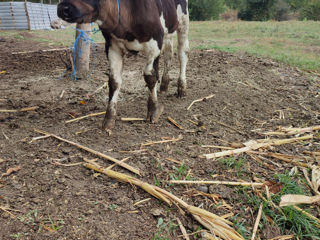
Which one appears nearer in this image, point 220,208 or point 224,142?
point 220,208

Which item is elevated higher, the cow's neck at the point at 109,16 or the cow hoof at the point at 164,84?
the cow's neck at the point at 109,16

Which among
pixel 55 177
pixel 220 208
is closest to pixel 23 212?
pixel 55 177

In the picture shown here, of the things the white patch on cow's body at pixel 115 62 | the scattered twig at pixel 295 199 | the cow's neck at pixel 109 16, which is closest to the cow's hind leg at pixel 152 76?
the white patch on cow's body at pixel 115 62

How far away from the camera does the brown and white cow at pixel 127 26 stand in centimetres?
249

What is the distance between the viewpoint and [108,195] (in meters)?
2.28

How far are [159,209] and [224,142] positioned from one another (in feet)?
4.78

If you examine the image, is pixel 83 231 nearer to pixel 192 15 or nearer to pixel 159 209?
pixel 159 209

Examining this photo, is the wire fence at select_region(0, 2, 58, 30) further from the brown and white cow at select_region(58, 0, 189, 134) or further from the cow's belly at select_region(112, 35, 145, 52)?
the cow's belly at select_region(112, 35, 145, 52)

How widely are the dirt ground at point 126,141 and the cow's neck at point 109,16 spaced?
1240 mm

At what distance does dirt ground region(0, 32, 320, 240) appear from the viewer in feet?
6.71

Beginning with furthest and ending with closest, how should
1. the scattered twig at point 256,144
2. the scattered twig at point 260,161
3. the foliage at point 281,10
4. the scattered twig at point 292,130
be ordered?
1. the foliage at point 281,10
2. the scattered twig at point 292,130
3. the scattered twig at point 256,144
4. the scattered twig at point 260,161

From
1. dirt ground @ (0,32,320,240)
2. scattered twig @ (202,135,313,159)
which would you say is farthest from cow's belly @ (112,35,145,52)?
scattered twig @ (202,135,313,159)

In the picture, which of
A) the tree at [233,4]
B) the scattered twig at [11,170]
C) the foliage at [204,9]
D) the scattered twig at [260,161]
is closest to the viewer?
the scattered twig at [11,170]

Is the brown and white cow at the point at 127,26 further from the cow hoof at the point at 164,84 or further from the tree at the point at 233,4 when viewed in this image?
the tree at the point at 233,4
